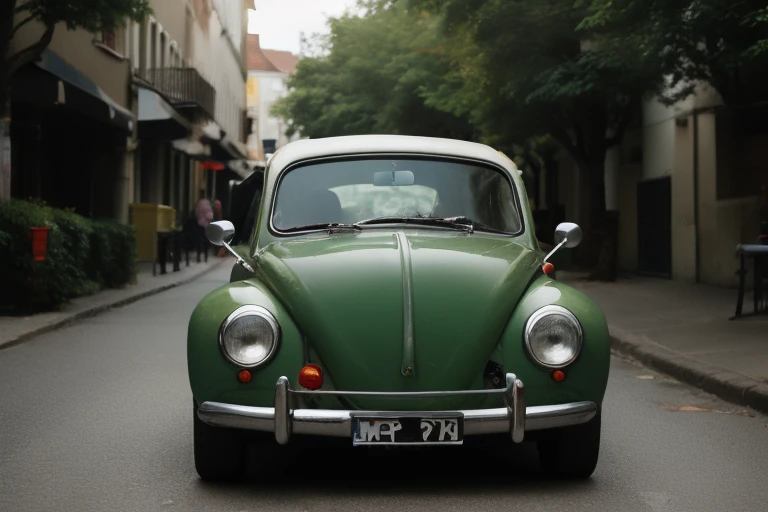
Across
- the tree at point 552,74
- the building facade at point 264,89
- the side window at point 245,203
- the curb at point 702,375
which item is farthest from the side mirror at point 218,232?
the building facade at point 264,89

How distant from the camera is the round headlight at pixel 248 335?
17.6 feet

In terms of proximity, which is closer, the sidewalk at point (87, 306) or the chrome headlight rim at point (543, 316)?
the chrome headlight rim at point (543, 316)

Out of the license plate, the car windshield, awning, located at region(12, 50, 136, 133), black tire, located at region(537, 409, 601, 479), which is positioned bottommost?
black tire, located at region(537, 409, 601, 479)

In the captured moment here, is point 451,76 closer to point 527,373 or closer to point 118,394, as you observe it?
point 118,394

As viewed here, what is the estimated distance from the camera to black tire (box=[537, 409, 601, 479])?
5668mm

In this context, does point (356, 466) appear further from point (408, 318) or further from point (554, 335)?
point (554, 335)

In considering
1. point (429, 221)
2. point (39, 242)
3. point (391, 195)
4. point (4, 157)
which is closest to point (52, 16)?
point (4, 157)

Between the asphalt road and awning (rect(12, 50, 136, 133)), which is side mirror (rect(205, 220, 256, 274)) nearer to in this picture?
the asphalt road

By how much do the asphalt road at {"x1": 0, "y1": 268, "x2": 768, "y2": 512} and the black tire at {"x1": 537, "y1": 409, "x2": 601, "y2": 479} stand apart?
71 mm

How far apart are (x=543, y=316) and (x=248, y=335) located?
1.30 meters

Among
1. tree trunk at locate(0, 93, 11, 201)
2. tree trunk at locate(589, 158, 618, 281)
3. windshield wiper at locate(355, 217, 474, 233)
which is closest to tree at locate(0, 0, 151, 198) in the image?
tree trunk at locate(0, 93, 11, 201)

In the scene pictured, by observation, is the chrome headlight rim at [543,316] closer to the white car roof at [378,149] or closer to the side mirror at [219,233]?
the white car roof at [378,149]

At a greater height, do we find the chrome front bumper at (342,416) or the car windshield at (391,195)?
the car windshield at (391,195)

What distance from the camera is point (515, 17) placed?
21.2 metres
